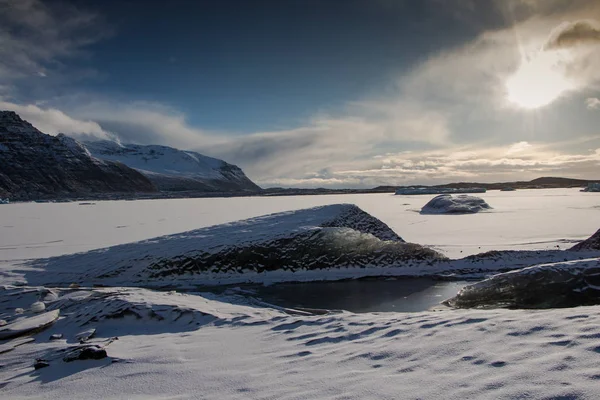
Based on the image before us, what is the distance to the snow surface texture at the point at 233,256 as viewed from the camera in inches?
373

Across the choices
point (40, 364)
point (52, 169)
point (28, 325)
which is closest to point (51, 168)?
point (52, 169)

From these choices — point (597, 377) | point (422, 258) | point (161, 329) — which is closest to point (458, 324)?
point (597, 377)

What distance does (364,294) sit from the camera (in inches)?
319

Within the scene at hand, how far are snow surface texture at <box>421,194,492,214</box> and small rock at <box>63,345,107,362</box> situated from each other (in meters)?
23.8

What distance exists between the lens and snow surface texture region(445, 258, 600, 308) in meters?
6.44

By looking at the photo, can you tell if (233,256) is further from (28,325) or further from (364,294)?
(28,325)

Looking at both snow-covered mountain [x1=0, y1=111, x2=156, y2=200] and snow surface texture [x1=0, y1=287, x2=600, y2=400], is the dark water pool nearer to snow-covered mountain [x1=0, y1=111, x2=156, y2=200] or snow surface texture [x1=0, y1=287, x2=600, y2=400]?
snow surface texture [x1=0, y1=287, x2=600, y2=400]

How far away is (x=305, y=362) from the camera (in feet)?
12.7

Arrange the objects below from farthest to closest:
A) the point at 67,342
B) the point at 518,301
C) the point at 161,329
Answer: the point at 518,301 < the point at 161,329 < the point at 67,342

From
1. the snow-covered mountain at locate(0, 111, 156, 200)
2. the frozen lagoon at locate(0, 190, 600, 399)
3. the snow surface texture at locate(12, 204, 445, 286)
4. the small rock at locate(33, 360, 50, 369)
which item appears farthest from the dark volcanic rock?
the snow-covered mountain at locate(0, 111, 156, 200)

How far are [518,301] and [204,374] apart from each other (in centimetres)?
566

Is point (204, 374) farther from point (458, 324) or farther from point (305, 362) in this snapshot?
point (458, 324)

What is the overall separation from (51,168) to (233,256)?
549 feet

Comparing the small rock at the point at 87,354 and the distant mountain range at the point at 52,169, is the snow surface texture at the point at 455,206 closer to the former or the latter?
the small rock at the point at 87,354
